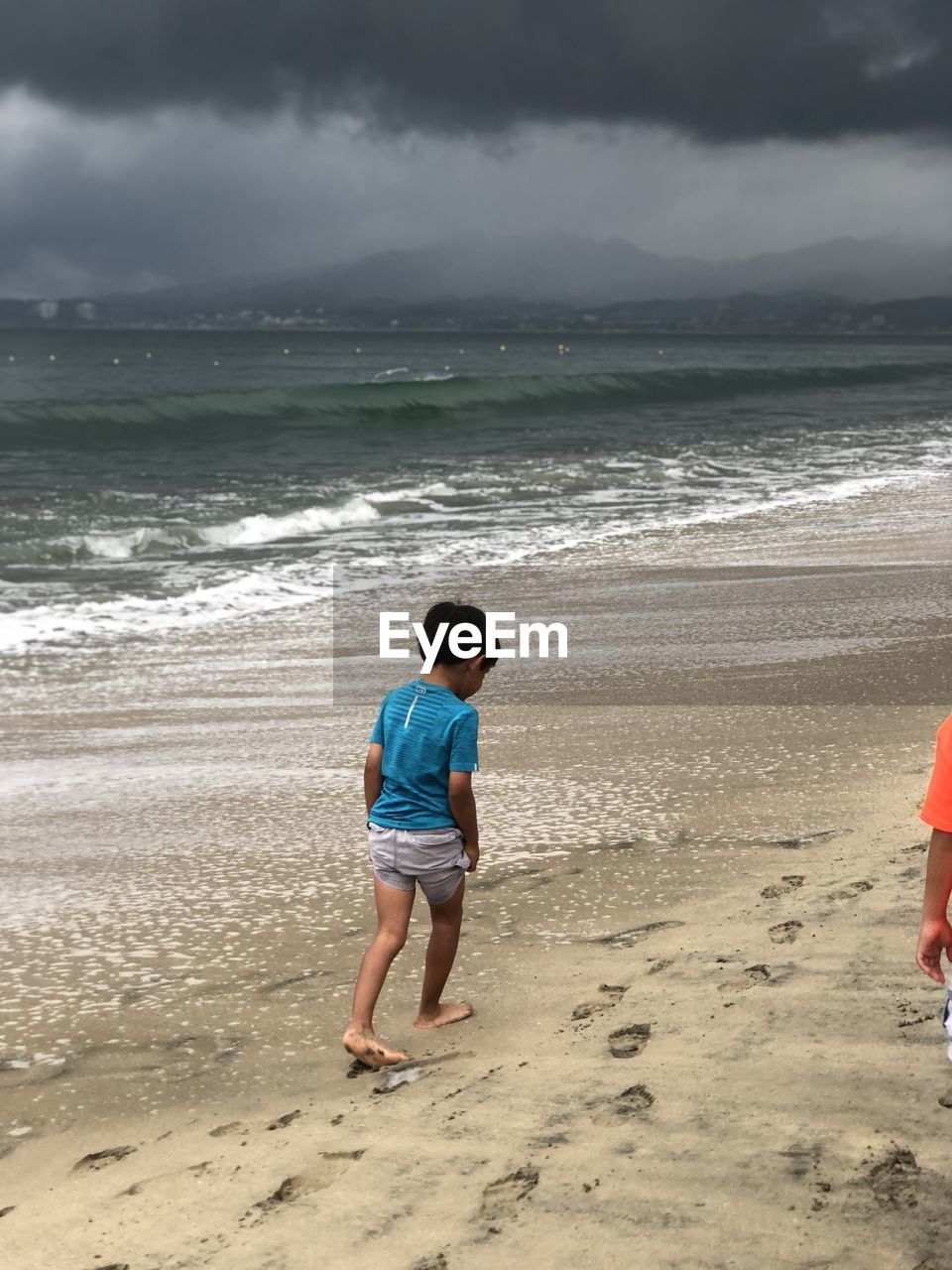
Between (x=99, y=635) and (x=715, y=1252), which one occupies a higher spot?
(x=99, y=635)

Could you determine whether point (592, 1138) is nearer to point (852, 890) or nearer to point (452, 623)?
point (452, 623)

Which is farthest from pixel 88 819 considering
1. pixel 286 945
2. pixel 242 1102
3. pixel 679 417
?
pixel 679 417

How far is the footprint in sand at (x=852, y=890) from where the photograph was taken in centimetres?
436

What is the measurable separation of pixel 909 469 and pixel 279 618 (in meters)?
12.9

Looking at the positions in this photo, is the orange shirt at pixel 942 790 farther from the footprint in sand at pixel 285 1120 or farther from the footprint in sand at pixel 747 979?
the footprint in sand at pixel 285 1120

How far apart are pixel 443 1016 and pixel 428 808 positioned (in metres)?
0.62

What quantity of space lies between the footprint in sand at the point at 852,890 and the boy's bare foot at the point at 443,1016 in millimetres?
1287

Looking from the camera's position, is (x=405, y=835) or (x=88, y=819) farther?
(x=88, y=819)

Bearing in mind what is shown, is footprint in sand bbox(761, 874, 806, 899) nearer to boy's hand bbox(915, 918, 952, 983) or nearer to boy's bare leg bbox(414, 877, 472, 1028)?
boy's bare leg bbox(414, 877, 472, 1028)

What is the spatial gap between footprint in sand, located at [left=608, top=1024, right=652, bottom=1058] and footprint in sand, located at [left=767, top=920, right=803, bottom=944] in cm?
67

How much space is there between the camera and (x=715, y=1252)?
2.53m

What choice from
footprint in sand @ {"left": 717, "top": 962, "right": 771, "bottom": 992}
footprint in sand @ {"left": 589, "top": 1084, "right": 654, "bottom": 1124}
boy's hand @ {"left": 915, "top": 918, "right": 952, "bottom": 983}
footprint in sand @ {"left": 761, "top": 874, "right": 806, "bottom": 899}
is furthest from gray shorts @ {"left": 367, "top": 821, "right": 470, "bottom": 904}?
boy's hand @ {"left": 915, "top": 918, "right": 952, "bottom": 983}

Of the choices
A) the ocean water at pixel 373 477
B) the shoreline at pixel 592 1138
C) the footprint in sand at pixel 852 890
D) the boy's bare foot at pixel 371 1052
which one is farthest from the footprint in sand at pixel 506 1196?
the ocean water at pixel 373 477

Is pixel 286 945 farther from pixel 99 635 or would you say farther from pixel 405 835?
pixel 99 635
